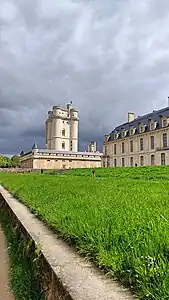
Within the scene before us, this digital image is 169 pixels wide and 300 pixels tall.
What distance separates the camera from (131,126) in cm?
6053

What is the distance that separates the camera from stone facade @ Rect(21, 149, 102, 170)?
73.3 metres

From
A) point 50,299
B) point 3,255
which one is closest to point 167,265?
point 50,299

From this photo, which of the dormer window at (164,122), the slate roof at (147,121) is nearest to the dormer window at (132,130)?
the slate roof at (147,121)

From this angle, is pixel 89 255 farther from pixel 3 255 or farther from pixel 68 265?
pixel 3 255

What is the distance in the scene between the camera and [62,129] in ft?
299

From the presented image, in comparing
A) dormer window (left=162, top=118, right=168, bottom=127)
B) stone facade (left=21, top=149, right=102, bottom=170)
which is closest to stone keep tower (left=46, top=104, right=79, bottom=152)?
stone facade (left=21, top=149, right=102, bottom=170)

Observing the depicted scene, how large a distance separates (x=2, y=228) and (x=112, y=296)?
7.19 m

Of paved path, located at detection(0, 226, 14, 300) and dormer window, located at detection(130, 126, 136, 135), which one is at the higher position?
dormer window, located at detection(130, 126, 136, 135)

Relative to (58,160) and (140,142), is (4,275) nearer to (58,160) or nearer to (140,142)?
(140,142)

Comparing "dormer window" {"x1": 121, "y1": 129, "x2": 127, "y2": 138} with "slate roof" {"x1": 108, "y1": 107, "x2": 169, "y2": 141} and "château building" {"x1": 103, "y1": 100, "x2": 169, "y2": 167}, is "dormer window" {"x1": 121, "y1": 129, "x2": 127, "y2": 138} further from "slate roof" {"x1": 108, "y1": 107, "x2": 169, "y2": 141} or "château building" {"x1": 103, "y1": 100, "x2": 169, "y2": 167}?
"slate roof" {"x1": 108, "y1": 107, "x2": 169, "y2": 141}

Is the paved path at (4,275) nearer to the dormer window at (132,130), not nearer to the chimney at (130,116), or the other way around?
the dormer window at (132,130)

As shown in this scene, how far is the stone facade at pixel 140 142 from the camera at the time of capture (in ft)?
168

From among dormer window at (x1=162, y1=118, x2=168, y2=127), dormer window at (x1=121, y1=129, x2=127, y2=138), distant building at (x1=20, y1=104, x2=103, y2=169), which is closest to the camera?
dormer window at (x1=162, y1=118, x2=168, y2=127)

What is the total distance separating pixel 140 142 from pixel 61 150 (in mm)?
32413
